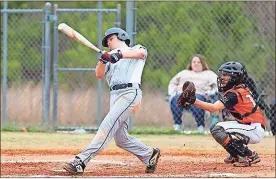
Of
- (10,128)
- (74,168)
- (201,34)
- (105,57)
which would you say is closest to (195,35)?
(201,34)

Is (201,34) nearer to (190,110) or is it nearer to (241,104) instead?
(190,110)

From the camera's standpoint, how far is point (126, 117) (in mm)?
9422

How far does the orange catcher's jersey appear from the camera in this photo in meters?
10.1

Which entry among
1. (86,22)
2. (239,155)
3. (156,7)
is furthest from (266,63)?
(239,155)

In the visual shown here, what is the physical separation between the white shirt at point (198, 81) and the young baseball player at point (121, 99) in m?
5.68

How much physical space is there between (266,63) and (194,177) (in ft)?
24.6

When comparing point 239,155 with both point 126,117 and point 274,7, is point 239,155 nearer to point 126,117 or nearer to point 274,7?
point 126,117

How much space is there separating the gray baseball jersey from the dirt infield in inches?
11.5

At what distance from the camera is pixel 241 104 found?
33.6ft

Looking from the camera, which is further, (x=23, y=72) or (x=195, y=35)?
(x=23, y=72)

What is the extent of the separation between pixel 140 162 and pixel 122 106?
158 cm

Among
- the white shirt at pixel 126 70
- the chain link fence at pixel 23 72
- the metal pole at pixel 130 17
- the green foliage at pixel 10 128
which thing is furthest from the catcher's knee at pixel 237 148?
the chain link fence at pixel 23 72

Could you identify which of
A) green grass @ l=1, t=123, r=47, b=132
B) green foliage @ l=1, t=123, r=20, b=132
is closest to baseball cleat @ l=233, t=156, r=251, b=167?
green grass @ l=1, t=123, r=47, b=132

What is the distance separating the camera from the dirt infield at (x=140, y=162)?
938cm
